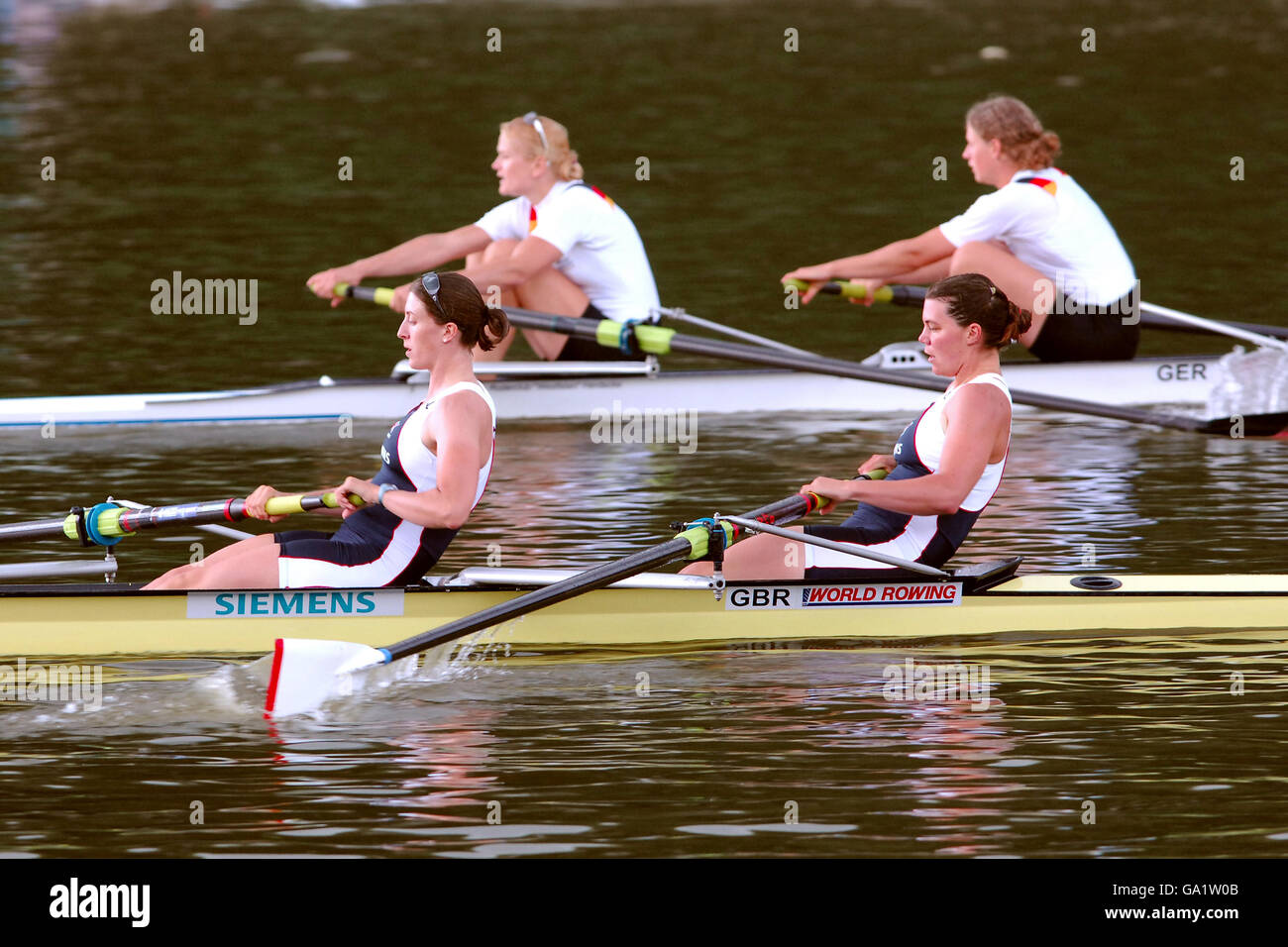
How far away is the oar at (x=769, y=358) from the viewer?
11.0m

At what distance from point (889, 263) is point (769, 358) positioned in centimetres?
116

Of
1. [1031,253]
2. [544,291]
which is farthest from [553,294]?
[1031,253]

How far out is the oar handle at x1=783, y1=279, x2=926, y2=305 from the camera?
1202cm

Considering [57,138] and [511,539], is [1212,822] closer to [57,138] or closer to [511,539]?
[511,539]

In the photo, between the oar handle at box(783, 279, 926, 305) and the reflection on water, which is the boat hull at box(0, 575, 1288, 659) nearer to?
the reflection on water

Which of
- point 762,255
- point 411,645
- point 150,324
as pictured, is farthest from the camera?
point 762,255

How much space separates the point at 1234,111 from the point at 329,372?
14197 millimetres

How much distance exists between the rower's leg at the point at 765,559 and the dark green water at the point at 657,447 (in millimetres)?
284

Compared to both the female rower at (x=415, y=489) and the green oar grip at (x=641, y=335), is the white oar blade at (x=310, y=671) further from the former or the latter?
the green oar grip at (x=641, y=335)

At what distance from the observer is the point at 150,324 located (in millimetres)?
14867

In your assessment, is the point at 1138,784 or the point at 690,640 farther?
the point at 690,640

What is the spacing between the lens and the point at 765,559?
25.6 feet

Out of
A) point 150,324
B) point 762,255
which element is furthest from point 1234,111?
point 150,324

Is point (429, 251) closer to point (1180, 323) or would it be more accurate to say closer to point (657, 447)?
point (657, 447)
